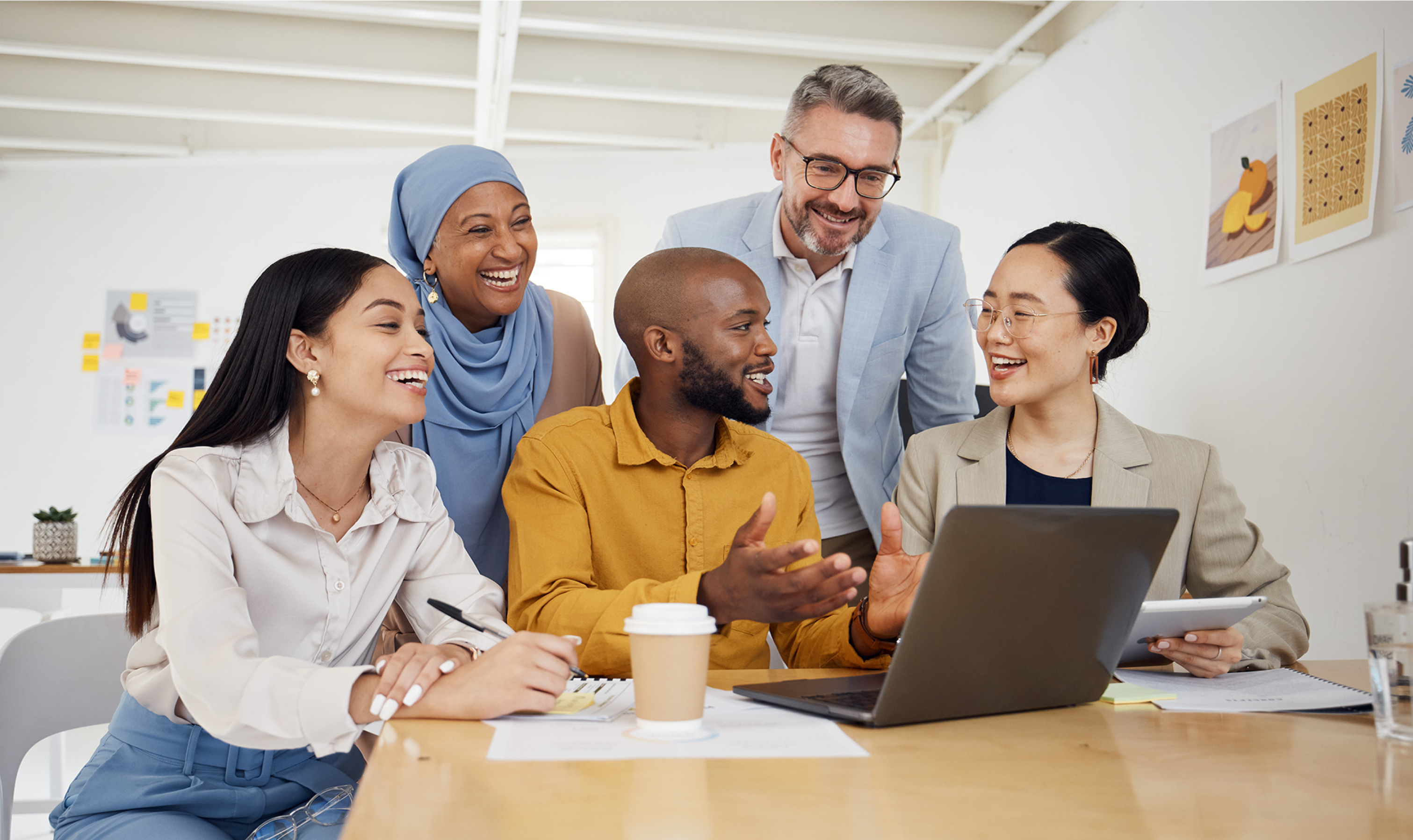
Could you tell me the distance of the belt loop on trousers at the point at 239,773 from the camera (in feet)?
4.29

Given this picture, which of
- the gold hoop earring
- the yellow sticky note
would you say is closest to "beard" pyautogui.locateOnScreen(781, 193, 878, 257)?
the gold hoop earring

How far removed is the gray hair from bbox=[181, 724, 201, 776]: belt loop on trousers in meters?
1.72

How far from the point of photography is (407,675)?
41.4 inches

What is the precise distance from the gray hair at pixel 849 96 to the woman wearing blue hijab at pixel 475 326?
0.69m

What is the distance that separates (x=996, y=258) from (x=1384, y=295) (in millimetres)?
2788

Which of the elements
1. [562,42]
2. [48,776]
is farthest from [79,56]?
[48,776]

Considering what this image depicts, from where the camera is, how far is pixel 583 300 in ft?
21.3

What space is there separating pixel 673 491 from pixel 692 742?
0.86 metres

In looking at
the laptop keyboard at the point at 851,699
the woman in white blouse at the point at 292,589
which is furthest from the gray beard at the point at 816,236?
the laptop keyboard at the point at 851,699

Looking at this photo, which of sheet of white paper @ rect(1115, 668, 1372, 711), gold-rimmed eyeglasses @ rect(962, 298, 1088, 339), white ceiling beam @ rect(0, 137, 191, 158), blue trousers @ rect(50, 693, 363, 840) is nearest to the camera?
sheet of white paper @ rect(1115, 668, 1372, 711)

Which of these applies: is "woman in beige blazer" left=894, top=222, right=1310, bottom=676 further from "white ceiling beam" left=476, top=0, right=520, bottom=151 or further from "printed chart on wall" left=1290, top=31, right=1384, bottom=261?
"white ceiling beam" left=476, top=0, right=520, bottom=151

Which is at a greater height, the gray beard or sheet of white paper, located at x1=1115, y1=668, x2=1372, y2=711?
the gray beard

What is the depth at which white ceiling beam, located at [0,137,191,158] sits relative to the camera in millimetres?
6152

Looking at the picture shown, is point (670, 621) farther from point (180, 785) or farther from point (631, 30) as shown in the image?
point (631, 30)
